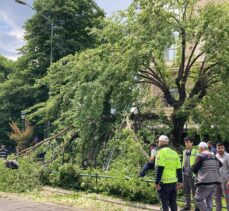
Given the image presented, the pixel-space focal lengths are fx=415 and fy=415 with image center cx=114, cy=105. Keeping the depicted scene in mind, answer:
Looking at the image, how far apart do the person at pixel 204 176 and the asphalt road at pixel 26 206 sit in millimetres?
3891

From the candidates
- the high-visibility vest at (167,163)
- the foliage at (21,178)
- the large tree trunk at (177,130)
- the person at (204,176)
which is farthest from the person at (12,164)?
the person at (204,176)

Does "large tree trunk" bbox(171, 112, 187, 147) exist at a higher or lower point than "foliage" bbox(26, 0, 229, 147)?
lower

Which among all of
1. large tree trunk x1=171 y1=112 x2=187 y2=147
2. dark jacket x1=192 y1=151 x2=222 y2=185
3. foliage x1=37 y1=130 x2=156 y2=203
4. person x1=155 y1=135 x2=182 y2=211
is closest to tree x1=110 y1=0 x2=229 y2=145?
large tree trunk x1=171 y1=112 x2=187 y2=147

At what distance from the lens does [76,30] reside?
35656 millimetres

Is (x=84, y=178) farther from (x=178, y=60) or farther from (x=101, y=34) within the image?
(x=178, y=60)

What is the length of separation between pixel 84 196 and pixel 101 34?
6.74 m

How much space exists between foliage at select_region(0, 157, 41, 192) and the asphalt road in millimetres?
1856

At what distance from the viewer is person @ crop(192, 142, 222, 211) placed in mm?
→ 8352

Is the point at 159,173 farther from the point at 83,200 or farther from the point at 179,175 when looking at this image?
the point at 83,200

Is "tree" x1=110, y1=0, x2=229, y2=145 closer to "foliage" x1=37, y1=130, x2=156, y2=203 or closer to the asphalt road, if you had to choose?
"foliage" x1=37, y1=130, x2=156, y2=203

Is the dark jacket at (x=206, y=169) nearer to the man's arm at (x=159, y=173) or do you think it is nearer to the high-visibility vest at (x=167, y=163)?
the high-visibility vest at (x=167, y=163)

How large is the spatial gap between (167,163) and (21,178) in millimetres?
7287

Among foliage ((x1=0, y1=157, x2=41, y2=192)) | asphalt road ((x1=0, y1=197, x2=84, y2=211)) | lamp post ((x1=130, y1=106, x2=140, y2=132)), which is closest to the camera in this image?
asphalt road ((x1=0, y1=197, x2=84, y2=211))

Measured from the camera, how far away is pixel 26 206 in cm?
1120
